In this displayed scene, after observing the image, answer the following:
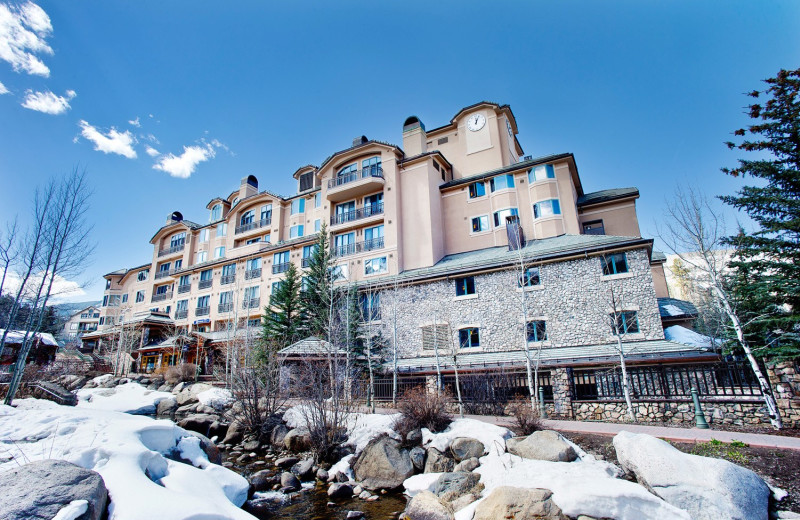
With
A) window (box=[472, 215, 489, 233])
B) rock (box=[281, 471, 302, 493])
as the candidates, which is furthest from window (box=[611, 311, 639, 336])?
rock (box=[281, 471, 302, 493])

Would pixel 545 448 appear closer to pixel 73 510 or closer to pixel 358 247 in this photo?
pixel 73 510

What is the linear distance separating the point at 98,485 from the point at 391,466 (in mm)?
6638

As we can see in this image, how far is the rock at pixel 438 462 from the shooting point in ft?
32.7

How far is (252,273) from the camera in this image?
34344 millimetres

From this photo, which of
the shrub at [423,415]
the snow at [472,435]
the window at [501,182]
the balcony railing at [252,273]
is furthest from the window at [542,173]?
the balcony railing at [252,273]

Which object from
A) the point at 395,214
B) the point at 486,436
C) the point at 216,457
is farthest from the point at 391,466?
the point at 395,214

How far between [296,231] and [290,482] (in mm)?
26733

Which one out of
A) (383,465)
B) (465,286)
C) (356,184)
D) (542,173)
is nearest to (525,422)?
(383,465)

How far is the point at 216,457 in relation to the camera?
33.2 feet

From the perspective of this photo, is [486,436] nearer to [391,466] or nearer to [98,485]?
[391,466]

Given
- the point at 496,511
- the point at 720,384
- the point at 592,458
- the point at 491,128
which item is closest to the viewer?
the point at 496,511

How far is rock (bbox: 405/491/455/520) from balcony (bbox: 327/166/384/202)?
22.9 metres

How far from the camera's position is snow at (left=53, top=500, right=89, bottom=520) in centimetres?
478

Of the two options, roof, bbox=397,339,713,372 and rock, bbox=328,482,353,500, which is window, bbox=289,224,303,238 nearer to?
→ roof, bbox=397,339,713,372
